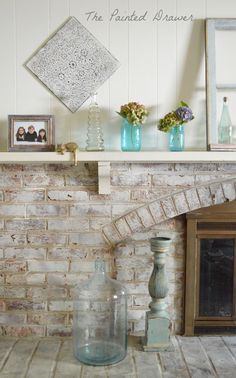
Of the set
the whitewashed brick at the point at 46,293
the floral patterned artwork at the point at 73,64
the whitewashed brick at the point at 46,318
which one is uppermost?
the floral patterned artwork at the point at 73,64

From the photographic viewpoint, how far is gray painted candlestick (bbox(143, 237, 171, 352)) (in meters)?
2.37

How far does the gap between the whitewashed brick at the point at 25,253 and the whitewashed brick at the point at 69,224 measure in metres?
0.16

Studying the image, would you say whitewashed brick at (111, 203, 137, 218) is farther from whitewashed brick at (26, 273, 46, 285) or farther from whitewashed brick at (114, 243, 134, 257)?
whitewashed brick at (26, 273, 46, 285)

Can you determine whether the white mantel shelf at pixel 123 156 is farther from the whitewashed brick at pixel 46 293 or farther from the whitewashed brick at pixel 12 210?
the whitewashed brick at pixel 46 293

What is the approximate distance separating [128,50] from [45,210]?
3.49 ft

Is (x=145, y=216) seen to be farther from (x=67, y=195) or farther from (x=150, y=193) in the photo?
(x=67, y=195)

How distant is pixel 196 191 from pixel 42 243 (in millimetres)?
971

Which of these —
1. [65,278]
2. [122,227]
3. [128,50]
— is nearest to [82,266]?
[65,278]

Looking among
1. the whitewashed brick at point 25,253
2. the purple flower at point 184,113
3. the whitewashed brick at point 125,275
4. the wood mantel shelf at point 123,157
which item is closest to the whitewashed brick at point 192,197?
the wood mantel shelf at point 123,157

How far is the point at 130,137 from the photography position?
2428 millimetres

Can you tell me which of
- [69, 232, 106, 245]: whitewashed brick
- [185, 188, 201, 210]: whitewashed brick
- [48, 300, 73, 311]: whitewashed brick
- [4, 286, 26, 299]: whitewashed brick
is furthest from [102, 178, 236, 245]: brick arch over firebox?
[4, 286, 26, 299]: whitewashed brick

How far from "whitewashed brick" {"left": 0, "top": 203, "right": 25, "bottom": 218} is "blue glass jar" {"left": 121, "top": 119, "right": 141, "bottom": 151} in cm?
72

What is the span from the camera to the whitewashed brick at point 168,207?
2.52 meters

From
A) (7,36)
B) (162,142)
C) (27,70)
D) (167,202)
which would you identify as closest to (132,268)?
(167,202)
